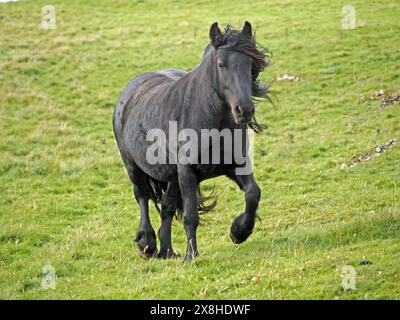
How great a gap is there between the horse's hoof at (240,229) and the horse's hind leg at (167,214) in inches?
62.4

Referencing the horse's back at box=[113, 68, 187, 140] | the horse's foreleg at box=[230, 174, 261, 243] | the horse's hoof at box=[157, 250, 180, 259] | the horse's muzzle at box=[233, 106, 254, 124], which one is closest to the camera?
the horse's muzzle at box=[233, 106, 254, 124]

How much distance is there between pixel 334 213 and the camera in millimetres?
11156

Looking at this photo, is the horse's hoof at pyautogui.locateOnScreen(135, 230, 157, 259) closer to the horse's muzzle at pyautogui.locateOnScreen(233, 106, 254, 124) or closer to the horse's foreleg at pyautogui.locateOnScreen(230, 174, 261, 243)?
the horse's foreleg at pyautogui.locateOnScreen(230, 174, 261, 243)

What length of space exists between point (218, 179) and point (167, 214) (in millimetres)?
6242

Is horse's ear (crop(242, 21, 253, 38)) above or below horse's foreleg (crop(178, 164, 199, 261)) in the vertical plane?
above

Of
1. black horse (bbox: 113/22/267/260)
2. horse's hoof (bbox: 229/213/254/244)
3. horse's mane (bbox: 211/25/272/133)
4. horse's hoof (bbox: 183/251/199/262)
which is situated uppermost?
horse's mane (bbox: 211/25/272/133)

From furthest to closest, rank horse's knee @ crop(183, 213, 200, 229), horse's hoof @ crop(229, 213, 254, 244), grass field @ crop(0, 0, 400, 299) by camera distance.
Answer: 1. horse's knee @ crop(183, 213, 200, 229)
2. horse's hoof @ crop(229, 213, 254, 244)
3. grass field @ crop(0, 0, 400, 299)

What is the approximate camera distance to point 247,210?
8797 millimetres

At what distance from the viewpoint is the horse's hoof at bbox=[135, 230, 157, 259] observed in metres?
10.5

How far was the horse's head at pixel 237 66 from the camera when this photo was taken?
802 centimetres

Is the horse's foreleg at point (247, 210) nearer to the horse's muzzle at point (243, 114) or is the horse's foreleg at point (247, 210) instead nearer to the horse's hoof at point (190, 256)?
the horse's hoof at point (190, 256)

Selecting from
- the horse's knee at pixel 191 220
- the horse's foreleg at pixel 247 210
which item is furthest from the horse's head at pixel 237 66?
the horse's knee at pixel 191 220

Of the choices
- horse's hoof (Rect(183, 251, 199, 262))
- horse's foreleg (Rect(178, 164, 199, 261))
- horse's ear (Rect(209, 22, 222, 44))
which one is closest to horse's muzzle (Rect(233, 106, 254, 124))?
horse's ear (Rect(209, 22, 222, 44))
